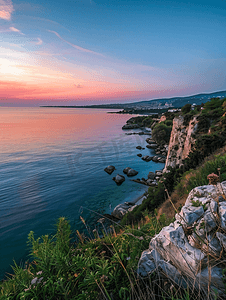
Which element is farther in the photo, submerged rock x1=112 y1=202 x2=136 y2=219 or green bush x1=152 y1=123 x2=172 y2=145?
green bush x1=152 y1=123 x2=172 y2=145

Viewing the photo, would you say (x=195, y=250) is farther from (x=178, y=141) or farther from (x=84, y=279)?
(x=178, y=141)

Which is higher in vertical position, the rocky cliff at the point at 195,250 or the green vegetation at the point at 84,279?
the rocky cliff at the point at 195,250

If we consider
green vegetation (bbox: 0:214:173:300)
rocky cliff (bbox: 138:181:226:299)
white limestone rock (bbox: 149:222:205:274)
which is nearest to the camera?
rocky cliff (bbox: 138:181:226:299)

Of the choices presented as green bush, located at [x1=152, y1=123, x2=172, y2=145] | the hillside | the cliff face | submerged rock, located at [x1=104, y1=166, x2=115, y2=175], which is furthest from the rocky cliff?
green bush, located at [x1=152, y1=123, x2=172, y2=145]

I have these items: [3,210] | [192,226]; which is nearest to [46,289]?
[192,226]

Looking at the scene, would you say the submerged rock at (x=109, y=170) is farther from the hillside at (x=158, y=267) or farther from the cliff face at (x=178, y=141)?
the hillside at (x=158, y=267)

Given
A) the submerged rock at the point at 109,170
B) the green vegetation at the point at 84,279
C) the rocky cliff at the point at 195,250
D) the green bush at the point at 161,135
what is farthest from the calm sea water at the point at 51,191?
the green bush at the point at 161,135

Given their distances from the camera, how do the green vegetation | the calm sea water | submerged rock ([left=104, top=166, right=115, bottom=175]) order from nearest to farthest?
the green vegetation < the calm sea water < submerged rock ([left=104, top=166, right=115, bottom=175])

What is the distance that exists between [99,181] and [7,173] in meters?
17.6

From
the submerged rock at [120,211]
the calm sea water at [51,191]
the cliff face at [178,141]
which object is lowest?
the calm sea water at [51,191]

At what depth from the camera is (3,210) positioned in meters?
19.2

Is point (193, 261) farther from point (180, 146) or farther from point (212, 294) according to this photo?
point (180, 146)

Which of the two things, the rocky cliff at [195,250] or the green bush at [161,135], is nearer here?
the rocky cliff at [195,250]

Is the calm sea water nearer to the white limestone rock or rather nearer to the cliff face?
the white limestone rock
